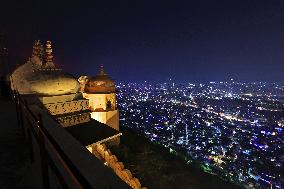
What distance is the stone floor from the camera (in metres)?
4.67

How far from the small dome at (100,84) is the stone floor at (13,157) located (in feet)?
45.2

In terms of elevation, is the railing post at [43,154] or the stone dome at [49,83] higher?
the stone dome at [49,83]

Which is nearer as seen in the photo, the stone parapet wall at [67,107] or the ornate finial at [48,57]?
the stone parapet wall at [67,107]

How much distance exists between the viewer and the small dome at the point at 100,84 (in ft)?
73.4

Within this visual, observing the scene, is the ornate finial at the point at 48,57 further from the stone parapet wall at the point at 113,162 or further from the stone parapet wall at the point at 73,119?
the stone parapet wall at the point at 113,162

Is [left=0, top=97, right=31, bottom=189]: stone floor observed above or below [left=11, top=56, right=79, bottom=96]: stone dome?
below

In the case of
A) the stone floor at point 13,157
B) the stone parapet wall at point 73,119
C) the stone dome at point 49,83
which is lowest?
the stone parapet wall at point 73,119

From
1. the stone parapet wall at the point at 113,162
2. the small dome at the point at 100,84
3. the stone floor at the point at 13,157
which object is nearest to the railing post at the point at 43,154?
the stone floor at the point at 13,157

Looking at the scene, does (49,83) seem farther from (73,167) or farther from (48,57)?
(73,167)

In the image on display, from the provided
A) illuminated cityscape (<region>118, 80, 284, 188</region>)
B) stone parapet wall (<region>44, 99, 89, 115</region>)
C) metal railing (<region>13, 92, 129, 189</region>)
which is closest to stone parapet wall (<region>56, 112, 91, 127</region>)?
stone parapet wall (<region>44, 99, 89, 115</region>)

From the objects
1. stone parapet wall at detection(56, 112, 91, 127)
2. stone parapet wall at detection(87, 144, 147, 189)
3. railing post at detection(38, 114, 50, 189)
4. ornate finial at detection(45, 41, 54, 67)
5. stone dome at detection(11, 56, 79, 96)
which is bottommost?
stone parapet wall at detection(87, 144, 147, 189)

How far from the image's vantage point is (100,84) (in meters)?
22.6

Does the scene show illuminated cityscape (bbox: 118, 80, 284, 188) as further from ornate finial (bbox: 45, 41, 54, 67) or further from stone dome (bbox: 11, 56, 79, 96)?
stone dome (bbox: 11, 56, 79, 96)

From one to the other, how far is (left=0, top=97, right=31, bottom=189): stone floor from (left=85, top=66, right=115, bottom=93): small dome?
13.8m
